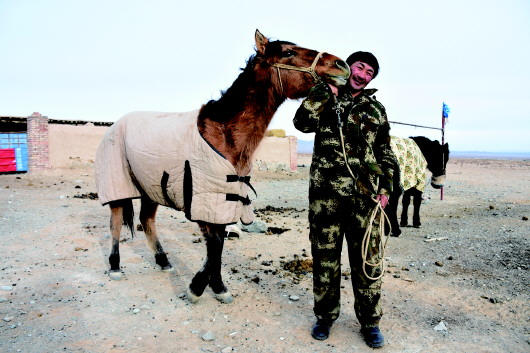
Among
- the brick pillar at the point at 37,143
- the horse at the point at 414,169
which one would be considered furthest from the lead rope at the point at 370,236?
the brick pillar at the point at 37,143

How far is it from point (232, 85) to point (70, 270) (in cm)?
310

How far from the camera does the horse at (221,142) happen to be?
328 centimetres

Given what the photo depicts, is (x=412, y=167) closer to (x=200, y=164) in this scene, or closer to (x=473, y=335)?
(x=473, y=335)

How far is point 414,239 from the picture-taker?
6.72 metres

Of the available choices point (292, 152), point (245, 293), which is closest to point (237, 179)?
point (245, 293)

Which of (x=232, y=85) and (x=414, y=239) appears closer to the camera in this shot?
(x=232, y=85)

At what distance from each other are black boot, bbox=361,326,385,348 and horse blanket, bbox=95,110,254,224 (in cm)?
148

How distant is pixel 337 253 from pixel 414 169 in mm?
4986

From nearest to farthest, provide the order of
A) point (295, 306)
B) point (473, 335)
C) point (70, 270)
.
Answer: point (473, 335), point (295, 306), point (70, 270)

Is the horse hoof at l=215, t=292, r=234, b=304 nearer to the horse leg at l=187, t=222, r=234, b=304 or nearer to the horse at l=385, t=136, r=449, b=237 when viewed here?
the horse leg at l=187, t=222, r=234, b=304

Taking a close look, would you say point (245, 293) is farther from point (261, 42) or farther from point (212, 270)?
point (261, 42)

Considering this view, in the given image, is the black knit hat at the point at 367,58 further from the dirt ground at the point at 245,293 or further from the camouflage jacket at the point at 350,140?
the dirt ground at the point at 245,293

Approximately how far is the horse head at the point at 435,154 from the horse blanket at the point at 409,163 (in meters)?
0.95

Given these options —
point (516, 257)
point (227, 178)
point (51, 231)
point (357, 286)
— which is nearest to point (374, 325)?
point (357, 286)
